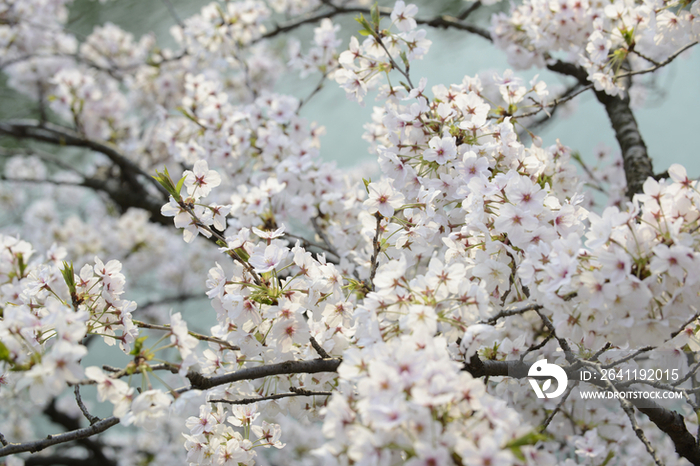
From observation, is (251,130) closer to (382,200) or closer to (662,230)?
(382,200)

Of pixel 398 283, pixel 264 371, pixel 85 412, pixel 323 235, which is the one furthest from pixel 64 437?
pixel 323 235

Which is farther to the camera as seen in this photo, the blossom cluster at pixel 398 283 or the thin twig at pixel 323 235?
the thin twig at pixel 323 235

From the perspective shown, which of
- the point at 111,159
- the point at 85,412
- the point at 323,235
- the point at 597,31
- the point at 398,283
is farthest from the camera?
the point at 111,159

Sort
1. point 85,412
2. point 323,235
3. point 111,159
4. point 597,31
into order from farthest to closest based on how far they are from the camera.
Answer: point 111,159
point 323,235
point 597,31
point 85,412

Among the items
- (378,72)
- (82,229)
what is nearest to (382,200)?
(378,72)

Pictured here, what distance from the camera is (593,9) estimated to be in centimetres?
183

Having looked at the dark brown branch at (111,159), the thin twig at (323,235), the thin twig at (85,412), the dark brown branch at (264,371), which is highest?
the dark brown branch at (111,159)

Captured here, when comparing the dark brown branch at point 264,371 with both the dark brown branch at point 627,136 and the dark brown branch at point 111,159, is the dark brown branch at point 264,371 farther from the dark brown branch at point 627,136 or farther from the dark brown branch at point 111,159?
the dark brown branch at point 111,159

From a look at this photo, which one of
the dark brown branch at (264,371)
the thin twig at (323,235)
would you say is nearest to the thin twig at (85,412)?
the dark brown branch at (264,371)

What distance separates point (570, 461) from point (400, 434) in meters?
0.85

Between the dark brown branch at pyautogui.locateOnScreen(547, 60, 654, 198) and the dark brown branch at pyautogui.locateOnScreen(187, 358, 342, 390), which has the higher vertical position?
the dark brown branch at pyautogui.locateOnScreen(547, 60, 654, 198)

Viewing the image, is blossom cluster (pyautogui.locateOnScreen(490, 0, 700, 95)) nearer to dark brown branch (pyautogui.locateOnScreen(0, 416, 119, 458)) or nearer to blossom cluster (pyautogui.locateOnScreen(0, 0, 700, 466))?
blossom cluster (pyautogui.locateOnScreen(0, 0, 700, 466))

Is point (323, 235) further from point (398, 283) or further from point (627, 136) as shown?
point (627, 136)

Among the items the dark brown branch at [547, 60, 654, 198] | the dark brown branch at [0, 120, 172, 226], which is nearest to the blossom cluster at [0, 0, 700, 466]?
the dark brown branch at [547, 60, 654, 198]
